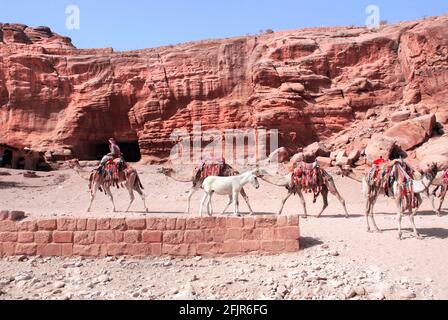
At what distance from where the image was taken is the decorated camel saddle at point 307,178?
1116 centimetres

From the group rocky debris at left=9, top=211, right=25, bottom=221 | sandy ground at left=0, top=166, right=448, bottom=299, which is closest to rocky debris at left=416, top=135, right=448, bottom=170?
sandy ground at left=0, top=166, right=448, bottom=299

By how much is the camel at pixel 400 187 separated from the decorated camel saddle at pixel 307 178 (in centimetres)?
203

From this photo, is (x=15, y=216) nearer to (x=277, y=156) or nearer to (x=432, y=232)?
(x=432, y=232)

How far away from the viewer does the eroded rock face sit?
22906 millimetres

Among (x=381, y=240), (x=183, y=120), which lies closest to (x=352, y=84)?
(x=183, y=120)

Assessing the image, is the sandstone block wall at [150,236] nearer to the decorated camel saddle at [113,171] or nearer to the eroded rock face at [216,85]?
the decorated camel saddle at [113,171]

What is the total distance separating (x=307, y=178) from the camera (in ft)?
36.7

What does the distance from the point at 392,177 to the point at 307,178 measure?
9.69ft

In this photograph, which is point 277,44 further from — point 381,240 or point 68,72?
point 381,240

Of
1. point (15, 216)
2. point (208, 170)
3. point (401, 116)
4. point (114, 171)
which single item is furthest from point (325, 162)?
point (15, 216)

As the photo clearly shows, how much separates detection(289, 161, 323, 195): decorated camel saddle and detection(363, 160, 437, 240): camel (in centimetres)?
203

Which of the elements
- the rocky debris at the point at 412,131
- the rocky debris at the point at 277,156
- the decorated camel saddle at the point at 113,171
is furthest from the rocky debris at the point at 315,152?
the decorated camel saddle at the point at 113,171

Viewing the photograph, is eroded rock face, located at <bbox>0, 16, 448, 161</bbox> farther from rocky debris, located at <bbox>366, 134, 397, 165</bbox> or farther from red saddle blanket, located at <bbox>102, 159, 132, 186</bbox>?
red saddle blanket, located at <bbox>102, 159, 132, 186</bbox>

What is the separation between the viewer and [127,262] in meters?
7.28
